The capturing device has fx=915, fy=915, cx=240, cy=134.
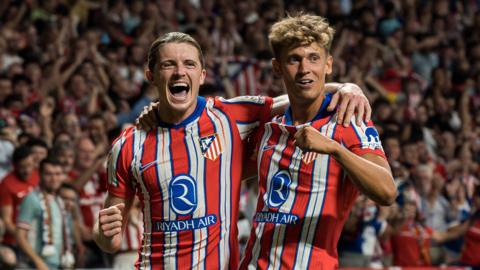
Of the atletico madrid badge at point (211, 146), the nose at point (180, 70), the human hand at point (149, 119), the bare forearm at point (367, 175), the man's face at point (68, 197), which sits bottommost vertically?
the man's face at point (68, 197)

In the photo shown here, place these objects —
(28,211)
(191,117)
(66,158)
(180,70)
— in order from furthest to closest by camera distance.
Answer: (66,158)
(28,211)
(191,117)
(180,70)

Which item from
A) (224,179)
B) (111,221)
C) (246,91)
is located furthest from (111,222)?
(246,91)

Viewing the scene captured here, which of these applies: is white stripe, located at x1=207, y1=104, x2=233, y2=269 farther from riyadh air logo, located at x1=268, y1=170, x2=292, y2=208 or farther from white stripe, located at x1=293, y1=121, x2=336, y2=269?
white stripe, located at x1=293, y1=121, x2=336, y2=269

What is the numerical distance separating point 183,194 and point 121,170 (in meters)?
0.35

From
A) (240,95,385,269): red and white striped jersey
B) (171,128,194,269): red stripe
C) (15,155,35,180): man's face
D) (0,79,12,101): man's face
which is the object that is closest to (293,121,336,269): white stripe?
(240,95,385,269): red and white striped jersey

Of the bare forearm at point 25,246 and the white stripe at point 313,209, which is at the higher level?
the white stripe at point 313,209

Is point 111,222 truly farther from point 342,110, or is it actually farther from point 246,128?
point 342,110

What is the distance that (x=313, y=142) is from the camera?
389 cm

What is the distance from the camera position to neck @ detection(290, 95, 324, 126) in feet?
14.5

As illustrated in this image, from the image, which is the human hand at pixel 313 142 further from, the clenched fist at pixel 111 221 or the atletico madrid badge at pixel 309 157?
the clenched fist at pixel 111 221

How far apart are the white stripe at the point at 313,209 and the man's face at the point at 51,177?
4.21m

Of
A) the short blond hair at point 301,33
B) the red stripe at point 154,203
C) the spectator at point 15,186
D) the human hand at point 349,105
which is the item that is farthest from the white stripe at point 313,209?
the spectator at point 15,186

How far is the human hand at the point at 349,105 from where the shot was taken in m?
4.30

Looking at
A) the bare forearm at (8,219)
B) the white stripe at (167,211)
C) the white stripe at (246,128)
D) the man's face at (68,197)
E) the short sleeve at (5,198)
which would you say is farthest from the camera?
the man's face at (68,197)
